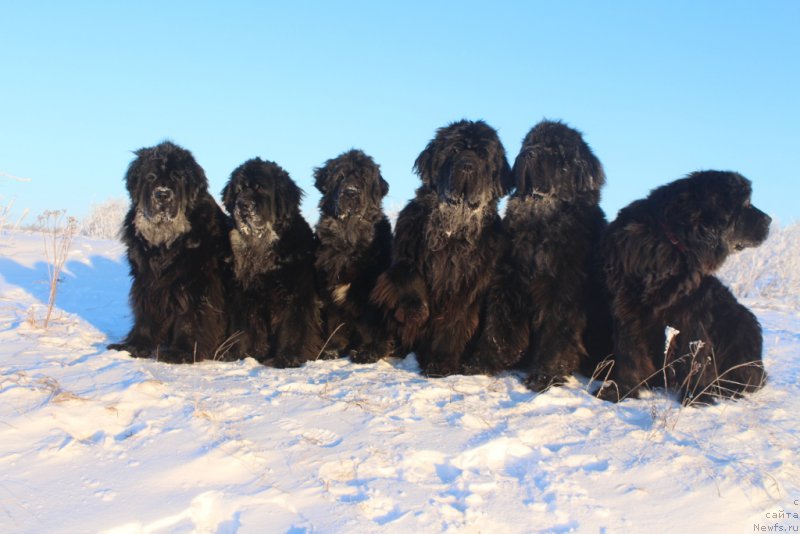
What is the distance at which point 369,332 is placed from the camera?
18.8 feet

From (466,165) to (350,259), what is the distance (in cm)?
143

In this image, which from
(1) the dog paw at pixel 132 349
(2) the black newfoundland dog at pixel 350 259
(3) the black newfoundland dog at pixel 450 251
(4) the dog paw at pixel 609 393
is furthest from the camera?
(2) the black newfoundland dog at pixel 350 259

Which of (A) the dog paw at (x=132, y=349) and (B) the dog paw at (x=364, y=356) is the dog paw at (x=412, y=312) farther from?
(A) the dog paw at (x=132, y=349)

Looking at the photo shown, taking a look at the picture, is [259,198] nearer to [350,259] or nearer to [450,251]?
[350,259]

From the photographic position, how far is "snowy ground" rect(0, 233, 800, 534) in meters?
2.73

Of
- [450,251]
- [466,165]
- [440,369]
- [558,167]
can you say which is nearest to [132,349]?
[440,369]

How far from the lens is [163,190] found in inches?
217

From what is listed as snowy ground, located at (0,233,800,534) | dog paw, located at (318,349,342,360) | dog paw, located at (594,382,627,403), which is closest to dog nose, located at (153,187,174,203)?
snowy ground, located at (0,233,800,534)

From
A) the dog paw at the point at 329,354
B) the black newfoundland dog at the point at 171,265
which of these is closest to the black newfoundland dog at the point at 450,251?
the dog paw at the point at 329,354

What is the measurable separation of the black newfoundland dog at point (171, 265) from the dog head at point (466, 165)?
2091mm

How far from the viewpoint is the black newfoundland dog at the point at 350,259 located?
574cm

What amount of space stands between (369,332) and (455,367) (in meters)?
0.95

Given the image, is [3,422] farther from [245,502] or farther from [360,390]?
[360,390]

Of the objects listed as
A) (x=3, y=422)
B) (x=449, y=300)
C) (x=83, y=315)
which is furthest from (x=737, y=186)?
(x=83, y=315)
